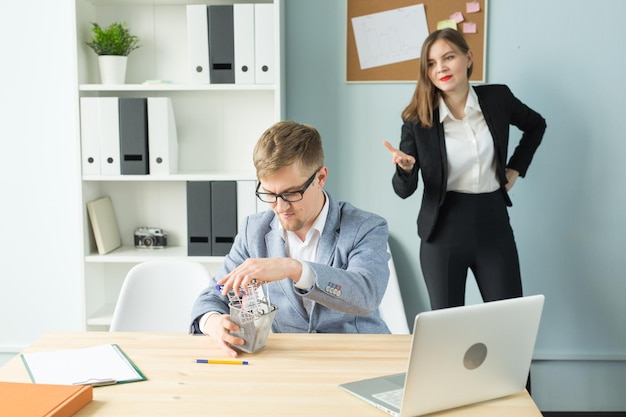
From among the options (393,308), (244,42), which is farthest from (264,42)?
(393,308)

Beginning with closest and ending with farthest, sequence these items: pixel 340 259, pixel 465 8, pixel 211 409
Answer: pixel 211 409 < pixel 340 259 < pixel 465 8

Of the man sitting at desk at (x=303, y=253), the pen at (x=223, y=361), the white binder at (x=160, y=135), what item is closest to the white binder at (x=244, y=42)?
the white binder at (x=160, y=135)

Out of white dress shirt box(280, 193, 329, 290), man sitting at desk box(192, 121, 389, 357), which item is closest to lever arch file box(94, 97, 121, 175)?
man sitting at desk box(192, 121, 389, 357)

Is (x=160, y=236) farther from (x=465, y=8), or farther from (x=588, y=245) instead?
(x=588, y=245)

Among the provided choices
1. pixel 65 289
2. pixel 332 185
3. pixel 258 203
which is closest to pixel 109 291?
pixel 65 289

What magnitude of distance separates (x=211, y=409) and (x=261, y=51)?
184 cm

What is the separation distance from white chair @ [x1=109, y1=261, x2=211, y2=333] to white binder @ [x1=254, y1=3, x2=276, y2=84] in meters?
0.94

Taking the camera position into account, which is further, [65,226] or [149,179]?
[65,226]

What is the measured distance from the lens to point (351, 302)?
5.62 feet

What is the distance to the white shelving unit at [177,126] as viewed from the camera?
3104mm

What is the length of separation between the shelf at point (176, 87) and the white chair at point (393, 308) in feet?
2.99

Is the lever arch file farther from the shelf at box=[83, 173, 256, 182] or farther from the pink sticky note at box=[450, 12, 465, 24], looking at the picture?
the pink sticky note at box=[450, 12, 465, 24]

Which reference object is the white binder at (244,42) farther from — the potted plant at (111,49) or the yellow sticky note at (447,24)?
the yellow sticky note at (447,24)

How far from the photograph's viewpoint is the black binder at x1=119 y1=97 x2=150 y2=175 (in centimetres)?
290
